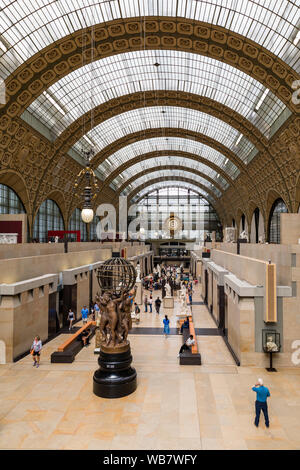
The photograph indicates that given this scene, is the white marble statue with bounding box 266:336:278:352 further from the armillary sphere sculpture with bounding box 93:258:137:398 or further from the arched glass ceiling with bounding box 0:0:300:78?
the arched glass ceiling with bounding box 0:0:300:78

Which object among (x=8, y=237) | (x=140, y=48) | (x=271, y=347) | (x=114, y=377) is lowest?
(x=114, y=377)

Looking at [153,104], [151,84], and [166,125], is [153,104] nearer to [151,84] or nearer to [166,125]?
[151,84]

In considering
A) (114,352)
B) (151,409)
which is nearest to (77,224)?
(114,352)

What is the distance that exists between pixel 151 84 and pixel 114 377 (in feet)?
102

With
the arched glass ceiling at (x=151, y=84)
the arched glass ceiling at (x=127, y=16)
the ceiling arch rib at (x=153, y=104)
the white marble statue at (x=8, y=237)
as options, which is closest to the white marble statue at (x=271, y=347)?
the white marble statue at (x=8, y=237)

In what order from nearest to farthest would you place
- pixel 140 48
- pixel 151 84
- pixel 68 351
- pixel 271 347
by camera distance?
pixel 271 347 < pixel 68 351 < pixel 140 48 < pixel 151 84

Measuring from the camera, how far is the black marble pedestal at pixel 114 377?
9328 millimetres

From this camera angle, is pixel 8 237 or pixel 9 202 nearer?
Answer: pixel 8 237

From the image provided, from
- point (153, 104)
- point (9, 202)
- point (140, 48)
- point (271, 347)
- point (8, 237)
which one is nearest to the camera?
point (271, 347)

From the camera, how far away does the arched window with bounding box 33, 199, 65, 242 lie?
32812 mm

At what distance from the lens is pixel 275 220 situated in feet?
114

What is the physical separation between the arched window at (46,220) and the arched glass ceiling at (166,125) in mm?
6923

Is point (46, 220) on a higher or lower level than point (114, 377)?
higher
